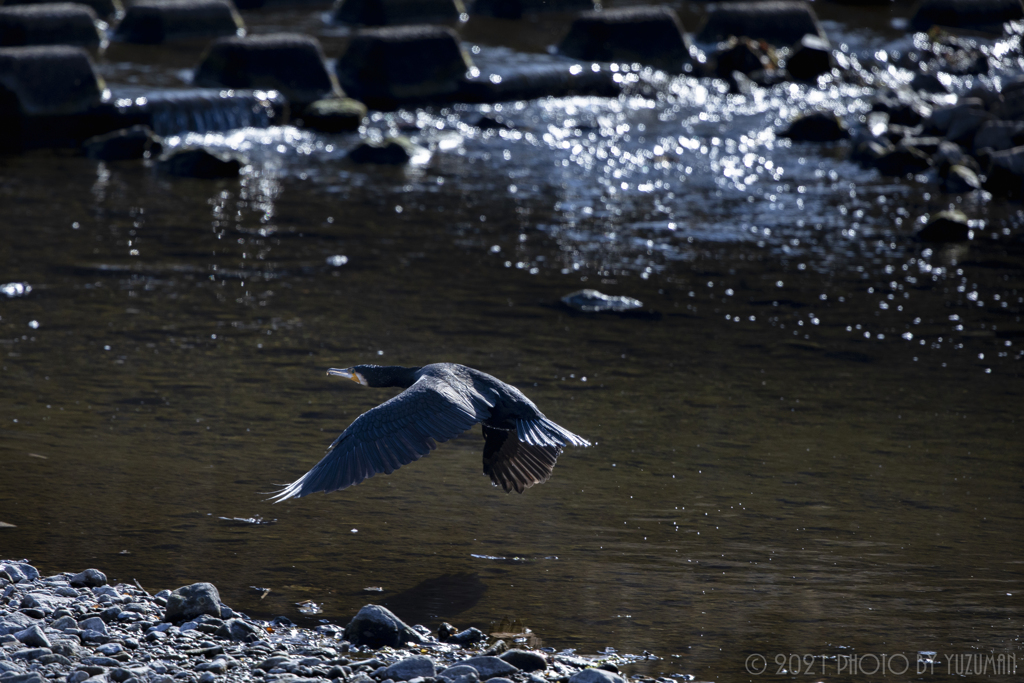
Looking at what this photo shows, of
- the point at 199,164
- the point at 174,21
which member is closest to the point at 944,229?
the point at 199,164

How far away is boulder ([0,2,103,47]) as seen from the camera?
1545cm

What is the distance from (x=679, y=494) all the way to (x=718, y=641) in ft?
4.33

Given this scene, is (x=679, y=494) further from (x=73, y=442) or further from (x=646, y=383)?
(x=73, y=442)

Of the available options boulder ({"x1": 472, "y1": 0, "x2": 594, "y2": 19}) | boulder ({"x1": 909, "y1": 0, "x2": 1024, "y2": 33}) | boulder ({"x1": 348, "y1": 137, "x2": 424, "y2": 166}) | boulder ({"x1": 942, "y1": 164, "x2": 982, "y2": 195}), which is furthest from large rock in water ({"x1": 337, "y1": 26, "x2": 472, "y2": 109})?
boulder ({"x1": 909, "y1": 0, "x2": 1024, "y2": 33})

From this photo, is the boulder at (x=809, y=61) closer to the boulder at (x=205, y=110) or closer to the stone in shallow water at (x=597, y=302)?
the boulder at (x=205, y=110)

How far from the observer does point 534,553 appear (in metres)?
5.14

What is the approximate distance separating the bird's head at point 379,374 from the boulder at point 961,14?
17.1 m

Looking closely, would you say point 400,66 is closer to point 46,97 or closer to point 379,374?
point 46,97

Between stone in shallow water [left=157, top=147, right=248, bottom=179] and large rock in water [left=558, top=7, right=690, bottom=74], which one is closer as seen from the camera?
stone in shallow water [left=157, top=147, right=248, bottom=179]

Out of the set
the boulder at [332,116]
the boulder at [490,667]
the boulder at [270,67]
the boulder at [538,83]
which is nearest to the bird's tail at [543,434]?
the boulder at [490,667]

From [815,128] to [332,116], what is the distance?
234 inches

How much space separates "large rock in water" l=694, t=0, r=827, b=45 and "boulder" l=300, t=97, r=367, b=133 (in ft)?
21.9

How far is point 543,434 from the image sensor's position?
5.16m

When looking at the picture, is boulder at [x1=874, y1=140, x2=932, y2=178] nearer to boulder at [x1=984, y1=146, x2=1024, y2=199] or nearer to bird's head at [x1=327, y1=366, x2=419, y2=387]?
boulder at [x1=984, y1=146, x2=1024, y2=199]
